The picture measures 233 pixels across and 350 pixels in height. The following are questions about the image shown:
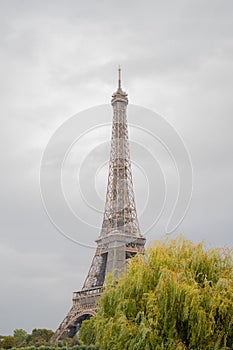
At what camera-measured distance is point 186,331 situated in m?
15.7

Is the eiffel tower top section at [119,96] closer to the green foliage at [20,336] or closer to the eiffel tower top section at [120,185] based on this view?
the eiffel tower top section at [120,185]

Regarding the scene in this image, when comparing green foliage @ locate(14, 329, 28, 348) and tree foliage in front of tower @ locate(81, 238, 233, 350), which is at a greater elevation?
green foliage @ locate(14, 329, 28, 348)

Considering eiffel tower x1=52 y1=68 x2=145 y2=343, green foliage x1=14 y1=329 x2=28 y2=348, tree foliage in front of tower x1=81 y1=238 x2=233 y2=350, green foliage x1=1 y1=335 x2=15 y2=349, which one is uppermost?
eiffel tower x1=52 y1=68 x2=145 y2=343

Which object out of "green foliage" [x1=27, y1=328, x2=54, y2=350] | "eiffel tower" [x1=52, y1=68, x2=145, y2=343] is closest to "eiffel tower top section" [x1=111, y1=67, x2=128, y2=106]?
"eiffel tower" [x1=52, y1=68, x2=145, y2=343]

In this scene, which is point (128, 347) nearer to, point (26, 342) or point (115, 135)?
point (26, 342)

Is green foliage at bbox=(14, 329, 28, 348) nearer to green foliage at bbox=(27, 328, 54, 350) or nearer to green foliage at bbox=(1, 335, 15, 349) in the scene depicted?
green foliage at bbox=(27, 328, 54, 350)

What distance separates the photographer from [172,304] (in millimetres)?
15773

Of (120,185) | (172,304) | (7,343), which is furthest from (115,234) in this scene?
(172,304)

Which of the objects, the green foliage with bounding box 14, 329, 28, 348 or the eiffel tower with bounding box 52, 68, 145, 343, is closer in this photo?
the eiffel tower with bounding box 52, 68, 145, 343

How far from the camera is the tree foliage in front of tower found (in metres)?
15.3

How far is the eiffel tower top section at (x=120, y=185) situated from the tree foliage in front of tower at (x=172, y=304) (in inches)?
1518

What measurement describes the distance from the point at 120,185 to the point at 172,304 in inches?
1788

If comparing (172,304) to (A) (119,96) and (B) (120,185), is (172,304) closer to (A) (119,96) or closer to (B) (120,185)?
(B) (120,185)

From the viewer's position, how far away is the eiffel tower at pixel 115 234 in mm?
53375
